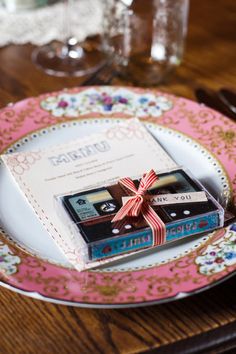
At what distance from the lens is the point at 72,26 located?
→ 46.4 inches

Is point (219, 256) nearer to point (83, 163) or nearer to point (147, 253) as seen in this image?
point (147, 253)

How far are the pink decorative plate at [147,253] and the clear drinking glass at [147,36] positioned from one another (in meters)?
0.13

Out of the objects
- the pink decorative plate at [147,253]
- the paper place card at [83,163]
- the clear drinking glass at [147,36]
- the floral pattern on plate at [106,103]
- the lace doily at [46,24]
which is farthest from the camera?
the lace doily at [46,24]

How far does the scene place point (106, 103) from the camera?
888 millimetres

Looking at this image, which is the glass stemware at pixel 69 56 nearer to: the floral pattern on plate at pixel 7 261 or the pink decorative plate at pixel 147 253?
the pink decorative plate at pixel 147 253

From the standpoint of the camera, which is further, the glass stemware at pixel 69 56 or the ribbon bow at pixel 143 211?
the glass stemware at pixel 69 56

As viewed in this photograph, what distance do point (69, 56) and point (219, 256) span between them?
0.53 m

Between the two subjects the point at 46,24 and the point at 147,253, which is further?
the point at 46,24

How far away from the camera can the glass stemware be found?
41.4 inches

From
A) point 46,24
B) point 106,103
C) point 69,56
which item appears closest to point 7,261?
point 106,103

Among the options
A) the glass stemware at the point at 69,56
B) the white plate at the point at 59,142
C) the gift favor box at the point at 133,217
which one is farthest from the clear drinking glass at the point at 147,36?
the gift favor box at the point at 133,217

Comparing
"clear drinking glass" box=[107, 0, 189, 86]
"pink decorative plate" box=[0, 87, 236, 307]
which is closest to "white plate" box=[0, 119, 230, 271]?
"pink decorative plate" box=[0, 87, 236, 307]

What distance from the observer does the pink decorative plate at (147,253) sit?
0.62 m

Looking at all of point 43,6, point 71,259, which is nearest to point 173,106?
point 71,259
